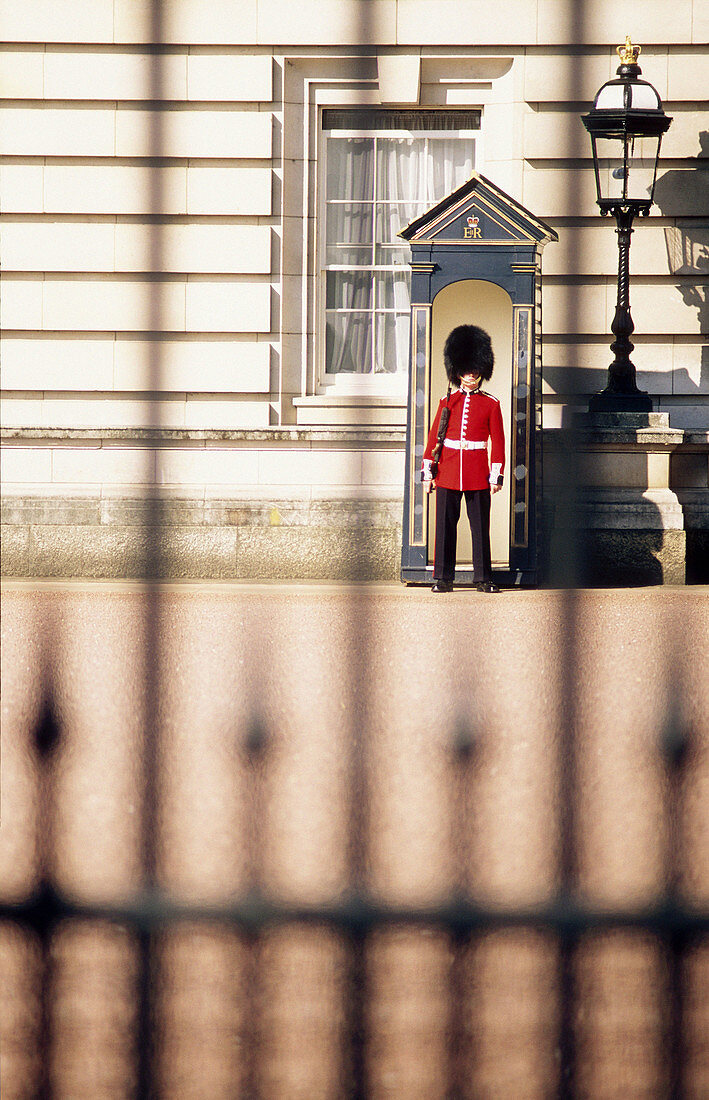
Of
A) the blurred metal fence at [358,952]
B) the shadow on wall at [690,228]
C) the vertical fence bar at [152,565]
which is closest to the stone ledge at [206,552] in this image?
the shadow on wall at [690,228]

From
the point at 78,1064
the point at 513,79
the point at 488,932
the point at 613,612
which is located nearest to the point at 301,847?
the point at 78,1064

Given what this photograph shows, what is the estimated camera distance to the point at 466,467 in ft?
24.2

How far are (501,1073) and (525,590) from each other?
18.6 feet

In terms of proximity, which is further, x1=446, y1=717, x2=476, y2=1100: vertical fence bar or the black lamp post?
the black lamp post

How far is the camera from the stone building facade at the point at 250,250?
780cm

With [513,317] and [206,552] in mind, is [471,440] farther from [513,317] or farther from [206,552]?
[206,552]

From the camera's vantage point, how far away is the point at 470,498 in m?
7.41

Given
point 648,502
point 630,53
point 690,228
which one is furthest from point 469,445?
point 630,53

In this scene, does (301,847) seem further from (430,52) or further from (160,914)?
(430,52)

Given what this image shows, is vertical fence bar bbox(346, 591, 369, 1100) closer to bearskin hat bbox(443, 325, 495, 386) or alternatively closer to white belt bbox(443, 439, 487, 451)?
white belt bbox(443, 439, 487, 451)

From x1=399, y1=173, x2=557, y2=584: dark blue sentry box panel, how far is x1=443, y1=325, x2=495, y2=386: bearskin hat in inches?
6.4

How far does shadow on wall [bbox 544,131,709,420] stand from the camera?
26.0 ft

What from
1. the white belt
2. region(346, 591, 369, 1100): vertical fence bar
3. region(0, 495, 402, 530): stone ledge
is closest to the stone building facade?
region(0, 495, 402, 530): stone ledge

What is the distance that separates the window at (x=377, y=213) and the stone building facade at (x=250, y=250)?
3 cm
